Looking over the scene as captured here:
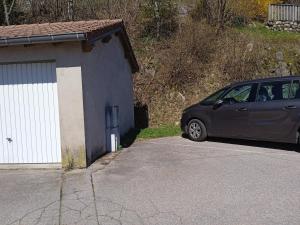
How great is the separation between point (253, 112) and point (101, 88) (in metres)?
3.62

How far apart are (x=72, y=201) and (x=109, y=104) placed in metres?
4.86

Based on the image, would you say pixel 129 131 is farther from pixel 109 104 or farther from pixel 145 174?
pixel 145 174

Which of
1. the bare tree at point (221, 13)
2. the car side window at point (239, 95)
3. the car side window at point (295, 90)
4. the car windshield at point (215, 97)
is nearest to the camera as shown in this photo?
the car side window at point (295, 90)

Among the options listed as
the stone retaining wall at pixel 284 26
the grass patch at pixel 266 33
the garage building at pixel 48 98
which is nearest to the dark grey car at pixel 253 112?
the garage building at pixel 48 98

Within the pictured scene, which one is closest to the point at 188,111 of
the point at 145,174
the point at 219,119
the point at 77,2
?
the point at 219,119

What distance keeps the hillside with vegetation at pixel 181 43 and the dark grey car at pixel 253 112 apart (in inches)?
205

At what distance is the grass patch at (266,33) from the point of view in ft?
75.6

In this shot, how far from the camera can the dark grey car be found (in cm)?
1081

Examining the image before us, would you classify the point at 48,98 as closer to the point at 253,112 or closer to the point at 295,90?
the point at 253,112

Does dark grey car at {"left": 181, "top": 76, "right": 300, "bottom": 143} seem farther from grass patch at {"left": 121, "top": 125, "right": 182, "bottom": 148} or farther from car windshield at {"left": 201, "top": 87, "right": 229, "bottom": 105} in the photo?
grass patch at {"left": 121, "top": 125, "right": 182, "bottom": 148}

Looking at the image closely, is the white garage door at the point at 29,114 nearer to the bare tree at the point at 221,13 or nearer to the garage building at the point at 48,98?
the garage building at the point at 48,98

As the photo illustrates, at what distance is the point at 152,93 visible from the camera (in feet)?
63.9

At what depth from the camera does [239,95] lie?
39.2 ft

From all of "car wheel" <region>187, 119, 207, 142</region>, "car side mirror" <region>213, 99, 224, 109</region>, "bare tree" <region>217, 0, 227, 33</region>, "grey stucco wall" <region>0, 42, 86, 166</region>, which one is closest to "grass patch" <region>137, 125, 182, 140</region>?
"car wheel" <region>187, 119, 207, 142</region>
